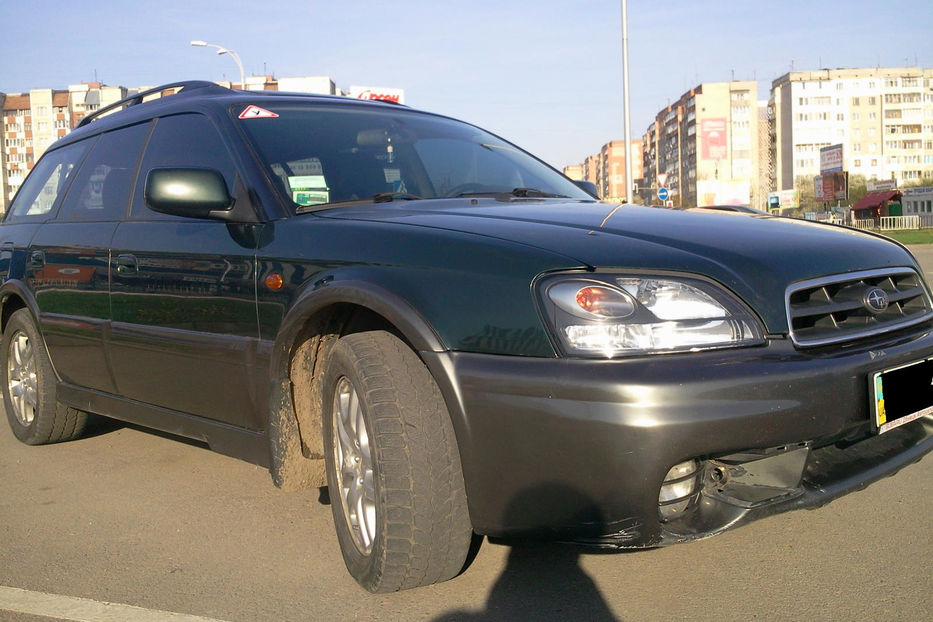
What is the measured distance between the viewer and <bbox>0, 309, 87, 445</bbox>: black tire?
464cm

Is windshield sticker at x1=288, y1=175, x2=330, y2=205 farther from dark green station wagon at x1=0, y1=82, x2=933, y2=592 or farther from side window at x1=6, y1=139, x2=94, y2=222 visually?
side window at x1=6, y1=139, x2=94, y2=222

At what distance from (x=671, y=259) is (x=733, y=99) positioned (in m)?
157

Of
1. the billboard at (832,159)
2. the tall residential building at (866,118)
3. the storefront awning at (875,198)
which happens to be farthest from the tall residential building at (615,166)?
the billboard at (832,159)

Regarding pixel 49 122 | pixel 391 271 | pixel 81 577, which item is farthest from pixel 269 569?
pixel 49 122

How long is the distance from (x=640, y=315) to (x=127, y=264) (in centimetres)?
243

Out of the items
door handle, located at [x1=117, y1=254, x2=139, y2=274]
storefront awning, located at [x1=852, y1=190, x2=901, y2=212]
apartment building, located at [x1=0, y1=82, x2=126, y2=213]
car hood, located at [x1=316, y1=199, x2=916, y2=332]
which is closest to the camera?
car hood, located at [x1=316, y1=199, x2=916, y2=332]

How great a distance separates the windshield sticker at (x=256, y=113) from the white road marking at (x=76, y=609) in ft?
6.30

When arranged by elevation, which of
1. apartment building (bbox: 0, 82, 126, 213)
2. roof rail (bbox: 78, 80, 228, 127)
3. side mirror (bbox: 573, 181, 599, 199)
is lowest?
side mirror (bbox: 573, 181, 599, 199)

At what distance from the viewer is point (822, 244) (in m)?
2.73

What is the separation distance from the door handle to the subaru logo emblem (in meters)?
2.80

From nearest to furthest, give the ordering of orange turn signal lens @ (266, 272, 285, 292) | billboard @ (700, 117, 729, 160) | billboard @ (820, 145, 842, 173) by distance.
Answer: orange turn signal lens @ (266, 272, 285, 292) → billboard @ (820, 145, 842, 173) → billboard @ (700, 117, 729, 160)

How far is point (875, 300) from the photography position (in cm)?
264

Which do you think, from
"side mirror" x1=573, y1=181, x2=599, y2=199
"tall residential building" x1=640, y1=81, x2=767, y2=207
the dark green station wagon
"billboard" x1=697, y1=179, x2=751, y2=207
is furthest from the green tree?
the dark green station wagon

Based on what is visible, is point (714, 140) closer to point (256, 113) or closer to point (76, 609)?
point (256, 113)
